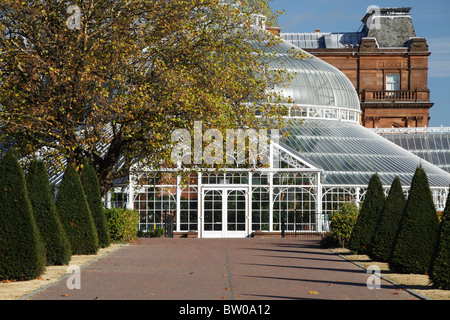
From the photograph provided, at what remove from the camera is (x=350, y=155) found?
134 ft

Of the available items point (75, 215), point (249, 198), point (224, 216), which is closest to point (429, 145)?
point (249, 198)

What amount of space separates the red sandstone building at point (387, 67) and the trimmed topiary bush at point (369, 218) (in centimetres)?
4647

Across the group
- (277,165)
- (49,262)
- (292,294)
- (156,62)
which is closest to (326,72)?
(277,165)

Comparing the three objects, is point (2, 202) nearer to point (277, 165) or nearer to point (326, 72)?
point (277, 165)

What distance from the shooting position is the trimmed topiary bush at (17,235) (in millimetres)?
15141

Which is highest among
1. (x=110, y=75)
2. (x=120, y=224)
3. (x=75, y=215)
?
(x=110, y=75)

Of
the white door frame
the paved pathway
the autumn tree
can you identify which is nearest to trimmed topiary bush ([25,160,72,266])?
the paved pathway

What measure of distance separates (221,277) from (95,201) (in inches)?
349

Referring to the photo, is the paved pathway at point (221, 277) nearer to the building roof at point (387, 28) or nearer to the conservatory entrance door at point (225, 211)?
the conservatory entrance door at point (225, 211)

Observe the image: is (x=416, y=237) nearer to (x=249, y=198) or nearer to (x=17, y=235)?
(x=17, y=235)

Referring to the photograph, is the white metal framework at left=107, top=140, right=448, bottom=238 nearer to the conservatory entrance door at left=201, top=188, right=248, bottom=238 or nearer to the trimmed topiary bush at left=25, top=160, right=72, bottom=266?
the conservatory entrance door at left=201, top=188, right=248, bottom=238

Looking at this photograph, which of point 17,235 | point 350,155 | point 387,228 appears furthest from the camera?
point 350,155

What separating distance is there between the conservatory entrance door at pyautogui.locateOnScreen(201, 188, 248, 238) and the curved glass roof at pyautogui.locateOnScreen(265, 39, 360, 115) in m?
11.0

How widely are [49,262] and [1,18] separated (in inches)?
352
